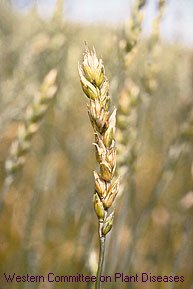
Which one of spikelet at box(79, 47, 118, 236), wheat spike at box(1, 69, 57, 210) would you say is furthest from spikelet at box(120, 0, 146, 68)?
spikelet at box(79, 47, 118, 236)

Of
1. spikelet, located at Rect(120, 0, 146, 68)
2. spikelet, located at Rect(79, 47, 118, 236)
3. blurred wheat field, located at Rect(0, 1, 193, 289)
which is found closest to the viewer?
spikelet, located at Rect(79, 47, 118, 236)

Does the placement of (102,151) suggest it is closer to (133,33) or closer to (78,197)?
(133,33)

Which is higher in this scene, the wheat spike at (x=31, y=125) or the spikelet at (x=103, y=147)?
the wheat spike at (x=31, y=125)

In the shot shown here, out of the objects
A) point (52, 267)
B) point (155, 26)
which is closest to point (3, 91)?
point (52, 267)

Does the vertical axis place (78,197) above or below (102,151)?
above

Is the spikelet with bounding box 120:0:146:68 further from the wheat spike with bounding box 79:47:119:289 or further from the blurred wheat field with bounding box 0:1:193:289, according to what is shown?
the wheat spike with bounding box 79:47:119:289

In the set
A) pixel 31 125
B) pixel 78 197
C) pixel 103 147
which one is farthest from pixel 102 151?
pixel 78 197

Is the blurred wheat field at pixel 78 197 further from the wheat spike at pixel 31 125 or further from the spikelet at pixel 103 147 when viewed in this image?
the spikelet at pixel 103 147

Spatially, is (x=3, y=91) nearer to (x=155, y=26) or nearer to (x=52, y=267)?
(x=52, y=267)

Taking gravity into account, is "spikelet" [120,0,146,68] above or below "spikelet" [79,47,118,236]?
above

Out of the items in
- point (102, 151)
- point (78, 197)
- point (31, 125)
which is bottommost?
point (102, 151)

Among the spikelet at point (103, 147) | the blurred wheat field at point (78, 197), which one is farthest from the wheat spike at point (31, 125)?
the spikelet at point (103, 147)
